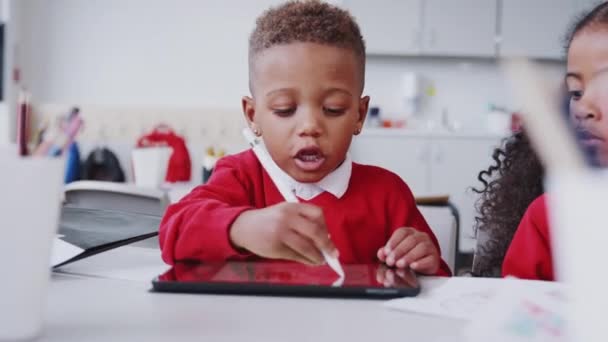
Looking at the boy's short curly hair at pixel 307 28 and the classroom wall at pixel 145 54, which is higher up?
the classroom wall at pixel 145 54

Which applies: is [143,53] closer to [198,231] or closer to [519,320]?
[198,231]

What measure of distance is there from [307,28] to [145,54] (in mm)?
4084

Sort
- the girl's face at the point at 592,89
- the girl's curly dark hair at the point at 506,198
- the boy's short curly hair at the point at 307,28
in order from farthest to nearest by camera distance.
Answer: the girl's curly dark hair at the point at 506,198 → the boy's short curly hair at the point at 307,28 → the girl's face at the point at 592,89

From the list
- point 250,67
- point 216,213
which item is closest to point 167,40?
point 250,67

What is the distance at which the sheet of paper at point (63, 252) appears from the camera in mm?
730

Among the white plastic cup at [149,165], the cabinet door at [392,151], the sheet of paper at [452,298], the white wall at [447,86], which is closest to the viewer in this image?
the sheet of paper at [452,298]

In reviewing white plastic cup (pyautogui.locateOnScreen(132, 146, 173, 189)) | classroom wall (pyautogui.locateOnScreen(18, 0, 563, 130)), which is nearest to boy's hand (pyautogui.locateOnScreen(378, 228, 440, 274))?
white plastic cup (pyautogui.locateOnScreen(132, 146, 173, 189))

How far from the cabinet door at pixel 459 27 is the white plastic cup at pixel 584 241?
450 cm

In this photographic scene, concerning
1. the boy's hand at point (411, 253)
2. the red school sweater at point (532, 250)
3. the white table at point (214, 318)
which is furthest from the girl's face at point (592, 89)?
the white table at point (214, 318)

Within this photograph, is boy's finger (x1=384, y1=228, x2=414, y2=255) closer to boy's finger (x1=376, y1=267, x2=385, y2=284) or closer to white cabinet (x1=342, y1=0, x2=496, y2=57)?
boy's finger (x1=376, y1=267, x2=385, y2=284)

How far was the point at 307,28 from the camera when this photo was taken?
3.33ft

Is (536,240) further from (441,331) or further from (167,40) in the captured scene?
(167,40)

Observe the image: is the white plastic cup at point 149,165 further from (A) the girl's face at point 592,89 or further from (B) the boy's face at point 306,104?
(A) the girl's face at point 592,89

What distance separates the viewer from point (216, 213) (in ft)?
2.74
